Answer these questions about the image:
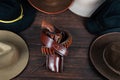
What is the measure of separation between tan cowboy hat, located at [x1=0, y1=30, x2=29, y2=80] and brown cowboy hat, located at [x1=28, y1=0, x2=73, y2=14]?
0.42 feet

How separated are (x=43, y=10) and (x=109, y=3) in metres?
0.22

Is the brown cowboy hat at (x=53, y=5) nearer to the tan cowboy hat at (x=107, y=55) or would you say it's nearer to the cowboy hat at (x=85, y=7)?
the cowboy hat at (x=85, y=7)

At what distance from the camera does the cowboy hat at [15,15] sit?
2.44 ft

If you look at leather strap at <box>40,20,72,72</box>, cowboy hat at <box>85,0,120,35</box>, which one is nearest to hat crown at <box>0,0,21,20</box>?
leather strap at <box>40,20,72,72</box>

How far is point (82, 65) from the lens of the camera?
774 mm

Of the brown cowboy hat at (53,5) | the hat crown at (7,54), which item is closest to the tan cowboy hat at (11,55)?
the hat crown at (7,54)

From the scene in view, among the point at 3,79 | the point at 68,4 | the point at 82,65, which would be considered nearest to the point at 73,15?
the point at 68,4

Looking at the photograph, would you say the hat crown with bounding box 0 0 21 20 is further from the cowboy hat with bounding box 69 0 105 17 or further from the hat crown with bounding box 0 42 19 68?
the cowboy hat with bounding box 69 0 105 17

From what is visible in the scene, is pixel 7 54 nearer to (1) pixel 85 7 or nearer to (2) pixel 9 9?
(2) pixel 9 9

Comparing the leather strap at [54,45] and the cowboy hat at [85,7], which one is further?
the cowboy hat at [85,7]

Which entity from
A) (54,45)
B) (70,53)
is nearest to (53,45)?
(54,45)

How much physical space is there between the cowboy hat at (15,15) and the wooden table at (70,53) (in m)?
0.03

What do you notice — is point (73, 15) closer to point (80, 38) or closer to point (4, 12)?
point (80, 38)

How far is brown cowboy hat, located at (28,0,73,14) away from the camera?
31.4 inches
